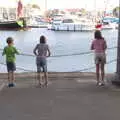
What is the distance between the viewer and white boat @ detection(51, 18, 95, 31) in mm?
80688

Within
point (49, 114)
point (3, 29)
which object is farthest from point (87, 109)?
point (3, 29)

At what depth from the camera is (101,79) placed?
14172 mm

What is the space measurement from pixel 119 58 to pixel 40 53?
2.29 meters

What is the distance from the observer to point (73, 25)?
81.1m

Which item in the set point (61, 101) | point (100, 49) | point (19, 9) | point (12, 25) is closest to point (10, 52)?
point (100, 49)

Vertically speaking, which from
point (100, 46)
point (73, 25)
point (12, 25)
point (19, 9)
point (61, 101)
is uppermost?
point (19, 9)

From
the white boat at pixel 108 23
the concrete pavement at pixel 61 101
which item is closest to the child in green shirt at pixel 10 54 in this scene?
the concrete pavement at pixel 61 101

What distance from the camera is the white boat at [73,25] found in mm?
80688

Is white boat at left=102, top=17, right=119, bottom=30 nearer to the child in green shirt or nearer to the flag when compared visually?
the flag

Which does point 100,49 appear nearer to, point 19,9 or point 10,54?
point 10,54

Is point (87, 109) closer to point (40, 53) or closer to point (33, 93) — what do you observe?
point (33, 93)

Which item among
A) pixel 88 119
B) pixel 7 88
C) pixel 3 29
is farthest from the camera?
pixel 3 29

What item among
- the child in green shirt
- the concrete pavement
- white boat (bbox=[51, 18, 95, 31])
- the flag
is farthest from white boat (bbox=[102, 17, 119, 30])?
the child in green shirt

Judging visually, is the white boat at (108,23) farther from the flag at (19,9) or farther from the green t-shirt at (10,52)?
the green t-shirt at (10,52)
